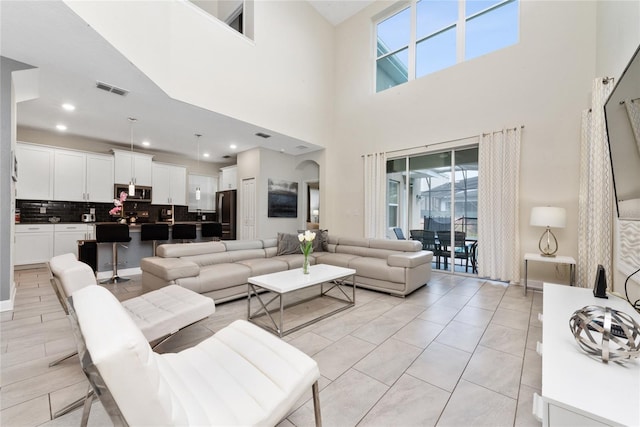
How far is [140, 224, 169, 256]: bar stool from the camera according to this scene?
4.60 m

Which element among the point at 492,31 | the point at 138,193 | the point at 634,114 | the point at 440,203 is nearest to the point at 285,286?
the point at 634,114

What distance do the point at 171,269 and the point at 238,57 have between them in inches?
151

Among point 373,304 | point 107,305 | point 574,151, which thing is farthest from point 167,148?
point 574,151

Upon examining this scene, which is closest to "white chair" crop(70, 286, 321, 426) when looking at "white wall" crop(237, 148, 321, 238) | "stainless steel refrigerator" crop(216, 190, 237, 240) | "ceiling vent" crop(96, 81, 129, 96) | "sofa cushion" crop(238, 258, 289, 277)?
"sofa cushion" crop(238, 258, 289, 277)

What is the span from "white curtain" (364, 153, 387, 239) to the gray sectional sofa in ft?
3.99

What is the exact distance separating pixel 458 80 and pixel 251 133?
413 cm

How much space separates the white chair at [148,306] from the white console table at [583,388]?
203cm

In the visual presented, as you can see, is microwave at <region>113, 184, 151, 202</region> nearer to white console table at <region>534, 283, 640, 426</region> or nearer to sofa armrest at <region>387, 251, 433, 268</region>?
sofa armrest at <region>387, 251, 433, 268</region>

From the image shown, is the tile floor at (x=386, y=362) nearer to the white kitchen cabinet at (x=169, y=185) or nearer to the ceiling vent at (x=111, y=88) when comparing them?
the ceiling vent at (x=111, y=88)

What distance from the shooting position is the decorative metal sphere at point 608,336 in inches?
40.0

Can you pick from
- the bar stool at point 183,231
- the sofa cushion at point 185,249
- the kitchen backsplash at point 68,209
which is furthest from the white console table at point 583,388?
the kitchen backsplash at point 68,209

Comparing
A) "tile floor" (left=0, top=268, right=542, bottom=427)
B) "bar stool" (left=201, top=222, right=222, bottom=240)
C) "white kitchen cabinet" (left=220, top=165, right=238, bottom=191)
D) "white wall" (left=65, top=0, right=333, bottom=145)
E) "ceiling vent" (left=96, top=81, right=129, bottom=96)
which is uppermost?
"white wall" (left=65, top=0, right=333, bottom=145)

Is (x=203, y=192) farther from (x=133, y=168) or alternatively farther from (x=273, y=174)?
(x=273, y=174)

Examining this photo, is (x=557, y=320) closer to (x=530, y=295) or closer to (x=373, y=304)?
(x=373, y=304)
